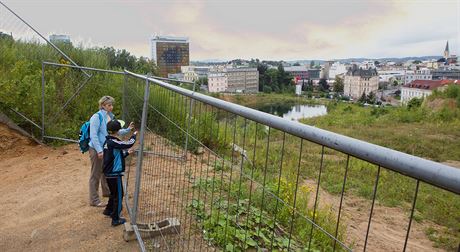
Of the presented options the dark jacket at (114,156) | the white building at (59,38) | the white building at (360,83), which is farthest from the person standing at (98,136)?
the white building at (360,83)

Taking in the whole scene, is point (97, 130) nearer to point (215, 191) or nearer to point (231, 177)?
point (215, 191)

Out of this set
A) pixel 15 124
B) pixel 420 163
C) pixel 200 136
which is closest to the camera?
pixel 420 163

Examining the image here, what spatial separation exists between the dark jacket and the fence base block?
2.13 ft

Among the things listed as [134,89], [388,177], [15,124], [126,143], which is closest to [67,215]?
[126,143]

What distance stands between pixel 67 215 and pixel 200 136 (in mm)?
2853

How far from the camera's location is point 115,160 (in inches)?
176

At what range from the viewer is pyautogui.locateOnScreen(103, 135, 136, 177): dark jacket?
14.4 feet

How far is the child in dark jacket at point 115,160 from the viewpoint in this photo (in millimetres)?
4393

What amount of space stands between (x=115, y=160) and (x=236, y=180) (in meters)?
2.23

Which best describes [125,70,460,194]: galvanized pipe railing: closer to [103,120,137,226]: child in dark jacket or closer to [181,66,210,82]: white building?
[103,120,137,226]: child in dark jacket

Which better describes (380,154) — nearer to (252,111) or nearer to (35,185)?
(252,111)

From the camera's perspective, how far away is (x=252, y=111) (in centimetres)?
188

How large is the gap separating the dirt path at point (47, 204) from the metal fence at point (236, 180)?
471mm

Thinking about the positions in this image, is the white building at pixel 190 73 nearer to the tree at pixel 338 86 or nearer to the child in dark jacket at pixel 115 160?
the child in dark jacket at pixel 115 160
